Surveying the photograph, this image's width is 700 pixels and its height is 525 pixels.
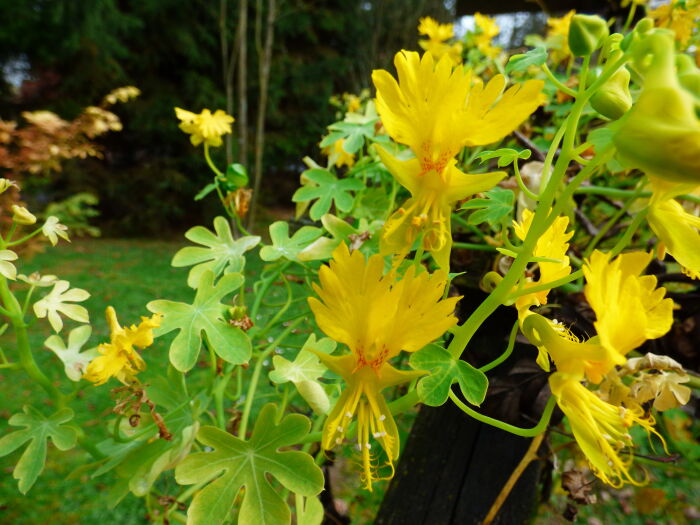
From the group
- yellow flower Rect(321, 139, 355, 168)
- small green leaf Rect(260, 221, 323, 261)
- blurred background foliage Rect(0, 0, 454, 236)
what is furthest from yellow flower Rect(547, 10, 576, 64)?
blurred background foliage Rect(0, 0, 454, 236)

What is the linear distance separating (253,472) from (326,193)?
410 mm

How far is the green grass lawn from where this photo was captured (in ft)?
4.56

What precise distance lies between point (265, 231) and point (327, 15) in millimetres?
3201

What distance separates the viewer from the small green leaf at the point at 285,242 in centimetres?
63

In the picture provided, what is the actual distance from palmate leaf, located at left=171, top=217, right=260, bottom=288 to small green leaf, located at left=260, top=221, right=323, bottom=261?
2cm

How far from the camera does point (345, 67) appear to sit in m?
6.31

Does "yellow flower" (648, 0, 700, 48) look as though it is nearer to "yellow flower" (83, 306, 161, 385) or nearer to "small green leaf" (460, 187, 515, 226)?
"small green leaf" (460, 187, 515, 226)

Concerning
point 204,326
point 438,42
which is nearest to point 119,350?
point 204,326

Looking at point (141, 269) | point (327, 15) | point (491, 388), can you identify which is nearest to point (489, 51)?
point (491, 388)

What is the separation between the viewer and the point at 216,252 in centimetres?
69

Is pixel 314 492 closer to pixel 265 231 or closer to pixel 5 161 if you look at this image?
pixel 5 161

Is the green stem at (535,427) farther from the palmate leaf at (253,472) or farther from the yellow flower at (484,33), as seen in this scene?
the yellow flower at (484,33)

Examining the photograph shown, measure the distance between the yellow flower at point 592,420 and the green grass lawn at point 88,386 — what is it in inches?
18.4

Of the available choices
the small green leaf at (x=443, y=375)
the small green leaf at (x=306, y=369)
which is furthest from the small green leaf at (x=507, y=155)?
the small green leaf at (x=306, y=369)
